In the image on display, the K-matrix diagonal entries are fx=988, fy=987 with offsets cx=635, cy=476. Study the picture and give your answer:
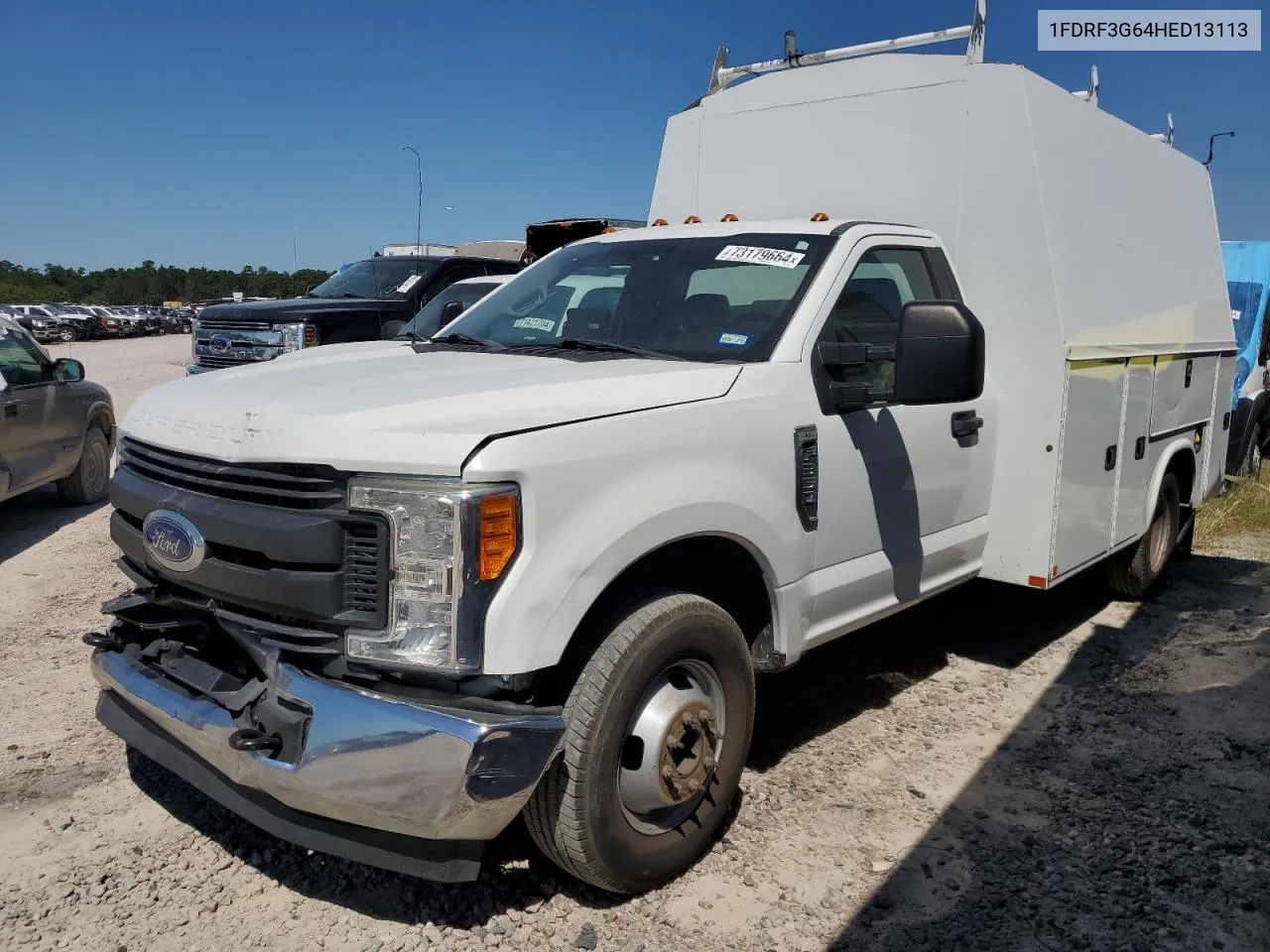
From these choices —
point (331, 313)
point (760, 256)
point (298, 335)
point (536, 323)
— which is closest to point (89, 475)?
point (298, 335)

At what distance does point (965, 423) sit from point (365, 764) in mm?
2835

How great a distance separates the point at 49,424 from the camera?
740cm

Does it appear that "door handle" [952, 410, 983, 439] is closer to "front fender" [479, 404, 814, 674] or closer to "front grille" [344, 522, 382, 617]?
"front fender" [479, 404, 814, 674]

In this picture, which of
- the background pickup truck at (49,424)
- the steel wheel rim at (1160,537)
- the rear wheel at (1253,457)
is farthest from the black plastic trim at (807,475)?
the rear wheel at (1253,457)

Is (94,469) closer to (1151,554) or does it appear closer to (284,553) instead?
(284,553)

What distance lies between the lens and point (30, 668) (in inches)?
180

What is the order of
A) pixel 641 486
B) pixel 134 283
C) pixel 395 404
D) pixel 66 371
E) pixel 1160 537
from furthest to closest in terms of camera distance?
pixel 134 283, pixel 66 371, pixel 1160 537, pixel 641 486, pixel 395 404

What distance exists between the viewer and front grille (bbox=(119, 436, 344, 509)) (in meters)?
2.52

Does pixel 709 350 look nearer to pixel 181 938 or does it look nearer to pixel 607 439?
pixel 607 439

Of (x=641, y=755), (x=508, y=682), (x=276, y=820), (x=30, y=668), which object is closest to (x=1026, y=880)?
(x=641, y=755)

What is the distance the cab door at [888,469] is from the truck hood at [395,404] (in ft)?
2.05

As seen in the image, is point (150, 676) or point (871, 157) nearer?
point (150, 676)

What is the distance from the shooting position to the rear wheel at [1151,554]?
5859 millimetres

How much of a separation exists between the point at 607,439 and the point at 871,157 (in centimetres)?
276
